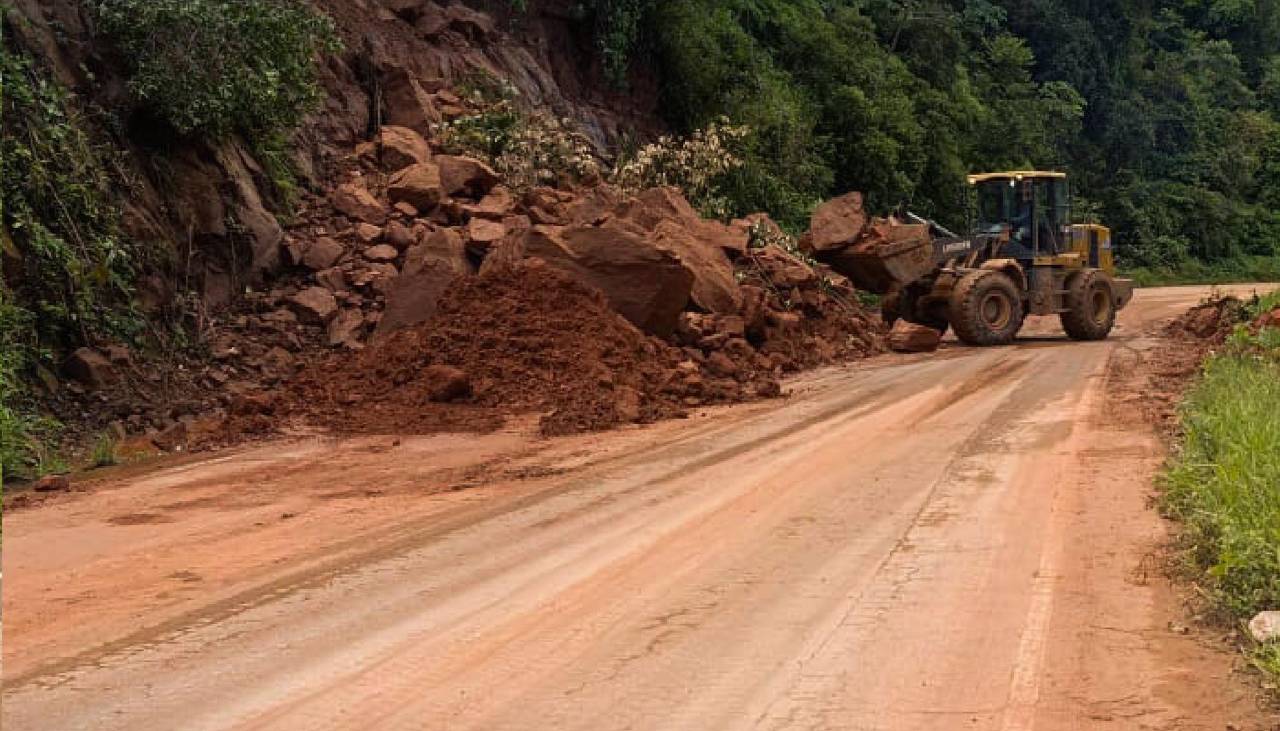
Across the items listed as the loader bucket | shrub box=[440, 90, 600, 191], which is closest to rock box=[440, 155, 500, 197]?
shrub box=[440, 90, 600, 191]

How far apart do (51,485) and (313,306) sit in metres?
5.83

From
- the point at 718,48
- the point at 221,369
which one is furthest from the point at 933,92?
the point at 221,369

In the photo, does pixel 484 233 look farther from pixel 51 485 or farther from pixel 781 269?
pixel 51 485

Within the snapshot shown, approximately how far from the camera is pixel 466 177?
1942cm

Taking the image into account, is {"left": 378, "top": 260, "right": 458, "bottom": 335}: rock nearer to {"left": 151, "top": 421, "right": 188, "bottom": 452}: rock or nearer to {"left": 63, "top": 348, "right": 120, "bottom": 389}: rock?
{"left": 151, "top": 421, "right": 188, "bottom": 452}: rock

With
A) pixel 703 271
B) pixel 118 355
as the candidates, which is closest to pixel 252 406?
pixel 118 355

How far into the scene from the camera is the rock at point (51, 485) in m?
10.5

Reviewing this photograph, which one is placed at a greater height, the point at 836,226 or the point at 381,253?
the point at 836,226

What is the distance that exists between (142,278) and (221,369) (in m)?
1.43

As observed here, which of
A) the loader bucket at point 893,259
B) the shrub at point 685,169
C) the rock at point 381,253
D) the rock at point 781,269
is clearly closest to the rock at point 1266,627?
the rock at point 381,253

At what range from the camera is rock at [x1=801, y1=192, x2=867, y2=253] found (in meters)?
23.7

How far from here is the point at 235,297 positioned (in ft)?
53.0

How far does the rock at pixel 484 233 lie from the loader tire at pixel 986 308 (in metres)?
→ 8.67

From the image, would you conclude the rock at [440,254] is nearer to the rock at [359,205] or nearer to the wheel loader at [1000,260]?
the rock at [359,205]
